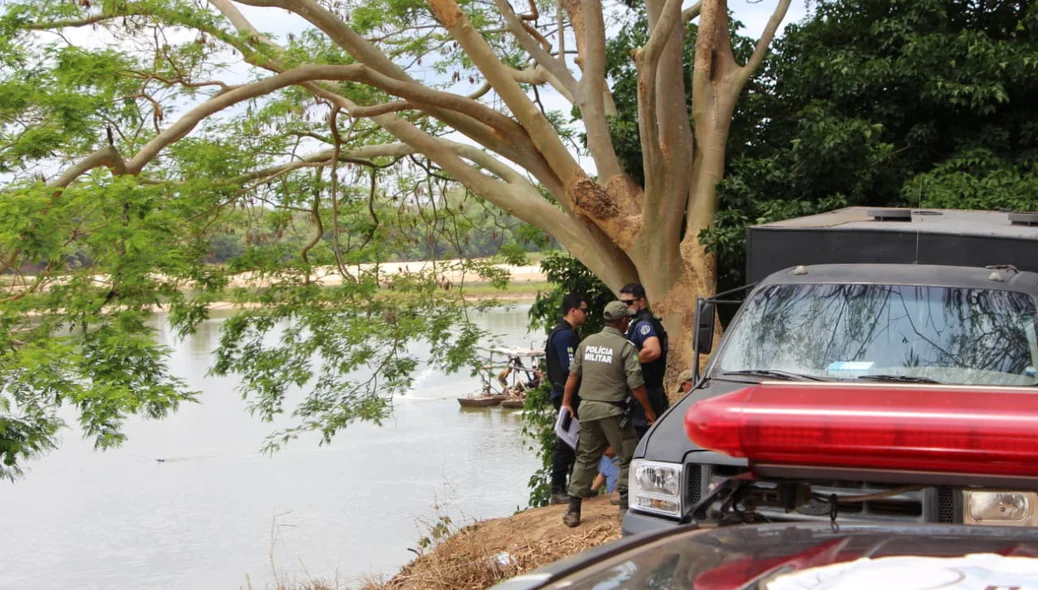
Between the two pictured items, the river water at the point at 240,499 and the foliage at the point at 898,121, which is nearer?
the foliage at the point at 898,121

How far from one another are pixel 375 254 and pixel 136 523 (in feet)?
45.2

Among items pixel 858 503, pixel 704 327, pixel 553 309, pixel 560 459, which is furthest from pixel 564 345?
pixel 553 309

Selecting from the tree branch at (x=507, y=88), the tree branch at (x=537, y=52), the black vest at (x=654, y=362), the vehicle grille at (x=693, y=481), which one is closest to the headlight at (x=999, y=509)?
the vehicle grille at (x=693, y=481)

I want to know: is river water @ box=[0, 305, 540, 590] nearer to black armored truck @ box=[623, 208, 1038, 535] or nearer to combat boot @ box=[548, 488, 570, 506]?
combat boot @ box=[548, 488, 570, 506]

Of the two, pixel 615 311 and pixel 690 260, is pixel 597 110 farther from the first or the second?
pixel 615 311

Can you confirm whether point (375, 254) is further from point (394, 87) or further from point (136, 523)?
point (136, 523)

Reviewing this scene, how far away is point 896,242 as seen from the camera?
704 centimetres

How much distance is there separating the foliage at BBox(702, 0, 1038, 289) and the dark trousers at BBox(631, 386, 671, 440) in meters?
3.60

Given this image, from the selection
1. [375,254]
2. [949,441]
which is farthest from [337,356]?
[949,441]

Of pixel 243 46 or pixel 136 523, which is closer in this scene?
pixel 243 46

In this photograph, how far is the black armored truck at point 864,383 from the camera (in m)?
2.78

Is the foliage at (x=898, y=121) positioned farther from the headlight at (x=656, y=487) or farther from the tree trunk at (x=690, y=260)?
the headlight at (x=656, y=487)

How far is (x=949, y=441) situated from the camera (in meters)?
2.71

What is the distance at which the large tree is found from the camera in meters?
11.4
